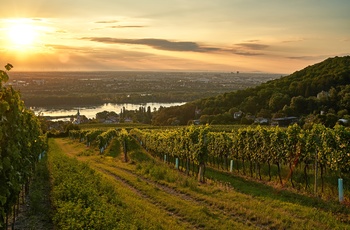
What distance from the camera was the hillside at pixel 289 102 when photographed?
80856mm

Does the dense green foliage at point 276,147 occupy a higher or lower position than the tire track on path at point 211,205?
higher

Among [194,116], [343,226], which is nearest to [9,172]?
[343,226]

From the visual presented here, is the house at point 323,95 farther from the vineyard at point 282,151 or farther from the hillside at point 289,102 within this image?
the vineyard at point 282,151

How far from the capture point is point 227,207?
13961mm

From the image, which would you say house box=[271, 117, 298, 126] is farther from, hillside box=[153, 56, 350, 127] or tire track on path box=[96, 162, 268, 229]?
tire track on path box=[96, 162, 268, 229]

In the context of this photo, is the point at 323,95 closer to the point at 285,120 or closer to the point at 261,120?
the point at 285,120

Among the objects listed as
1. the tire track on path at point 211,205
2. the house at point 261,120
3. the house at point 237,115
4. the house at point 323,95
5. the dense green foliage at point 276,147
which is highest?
the house at point 323,95

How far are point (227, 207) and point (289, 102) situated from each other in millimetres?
83022

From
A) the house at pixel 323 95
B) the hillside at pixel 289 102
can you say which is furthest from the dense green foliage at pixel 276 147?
the house at pixel 323 95

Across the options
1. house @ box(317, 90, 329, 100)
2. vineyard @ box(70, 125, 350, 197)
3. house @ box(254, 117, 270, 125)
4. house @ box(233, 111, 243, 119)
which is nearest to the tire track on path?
vineyard @ box(70, 125, 350, 197)

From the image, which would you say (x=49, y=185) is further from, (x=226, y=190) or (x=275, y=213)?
(x=275, y=213)

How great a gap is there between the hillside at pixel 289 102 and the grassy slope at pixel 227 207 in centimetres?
4933

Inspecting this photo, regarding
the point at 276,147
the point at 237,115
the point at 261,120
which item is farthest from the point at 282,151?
the point at 237,115

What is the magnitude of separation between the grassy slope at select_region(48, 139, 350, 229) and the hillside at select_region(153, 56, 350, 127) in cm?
4933
